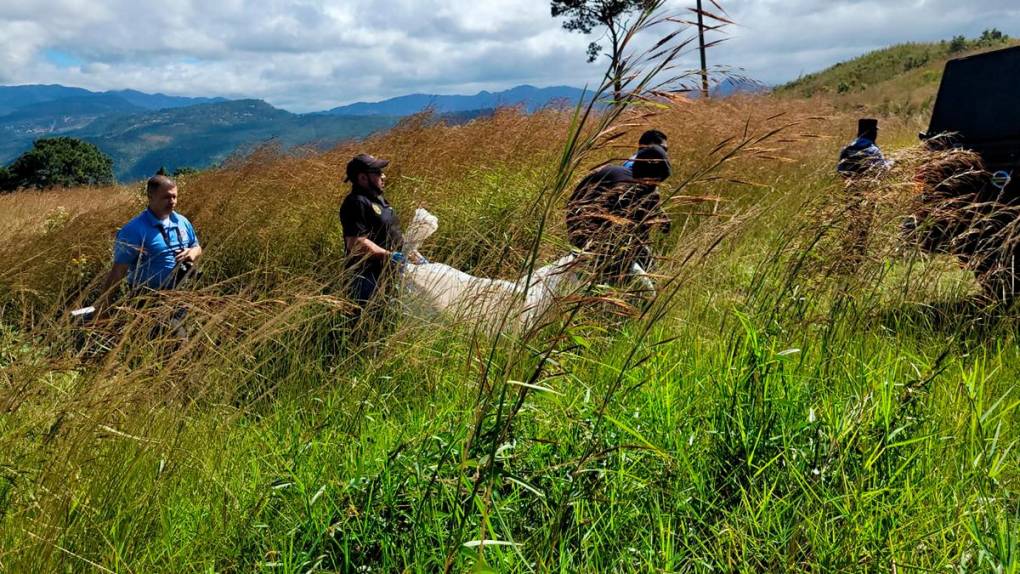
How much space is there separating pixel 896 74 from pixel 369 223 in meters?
51.1

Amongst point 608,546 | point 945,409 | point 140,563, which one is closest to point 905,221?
point 945,409

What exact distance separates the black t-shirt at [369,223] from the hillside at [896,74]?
2830cm

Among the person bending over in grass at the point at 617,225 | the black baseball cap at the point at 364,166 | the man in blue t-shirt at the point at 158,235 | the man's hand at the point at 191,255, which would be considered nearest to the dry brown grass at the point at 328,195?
the man's hand at the point at 191,255

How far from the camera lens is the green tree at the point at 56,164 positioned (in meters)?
58.2

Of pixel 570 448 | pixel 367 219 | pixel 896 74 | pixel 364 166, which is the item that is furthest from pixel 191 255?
pixel 896 74

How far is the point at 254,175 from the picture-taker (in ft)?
27.3

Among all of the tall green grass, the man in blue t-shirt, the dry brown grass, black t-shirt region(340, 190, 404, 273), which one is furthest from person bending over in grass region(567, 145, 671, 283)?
the man in blue t-shirt

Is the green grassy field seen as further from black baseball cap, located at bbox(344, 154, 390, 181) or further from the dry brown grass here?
the dry brown grass

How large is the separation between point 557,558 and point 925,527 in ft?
3.49

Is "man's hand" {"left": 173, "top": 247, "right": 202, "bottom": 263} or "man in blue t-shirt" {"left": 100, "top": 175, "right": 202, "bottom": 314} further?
"man's hand" {"left": 173, "top": 247, "right": 202, "bottom": 263}

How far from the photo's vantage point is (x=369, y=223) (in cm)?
544

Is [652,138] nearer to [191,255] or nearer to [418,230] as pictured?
[418,230]

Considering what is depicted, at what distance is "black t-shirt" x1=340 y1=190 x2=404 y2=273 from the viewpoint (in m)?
5.38

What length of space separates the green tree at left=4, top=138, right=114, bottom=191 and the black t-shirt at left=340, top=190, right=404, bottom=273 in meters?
59.2
